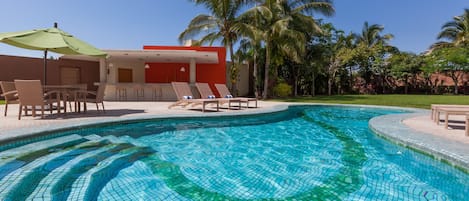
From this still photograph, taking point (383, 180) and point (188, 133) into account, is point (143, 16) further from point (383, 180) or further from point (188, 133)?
point (383, 180)

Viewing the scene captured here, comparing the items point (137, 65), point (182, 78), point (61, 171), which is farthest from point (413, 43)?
point (61, 171)

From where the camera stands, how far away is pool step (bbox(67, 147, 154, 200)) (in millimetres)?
2821

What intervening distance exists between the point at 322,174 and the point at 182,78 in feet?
52.3

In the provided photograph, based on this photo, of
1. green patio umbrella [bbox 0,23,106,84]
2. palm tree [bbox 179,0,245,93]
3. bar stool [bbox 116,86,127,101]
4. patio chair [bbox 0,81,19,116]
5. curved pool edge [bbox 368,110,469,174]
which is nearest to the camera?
curved pool edge [bbox 368,110,469,174]

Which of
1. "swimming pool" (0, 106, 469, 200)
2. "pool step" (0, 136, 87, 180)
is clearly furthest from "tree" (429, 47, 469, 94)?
"pool step" (0, 136, 87, 180)

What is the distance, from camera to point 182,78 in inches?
731

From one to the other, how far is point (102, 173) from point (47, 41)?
5089 millimetres

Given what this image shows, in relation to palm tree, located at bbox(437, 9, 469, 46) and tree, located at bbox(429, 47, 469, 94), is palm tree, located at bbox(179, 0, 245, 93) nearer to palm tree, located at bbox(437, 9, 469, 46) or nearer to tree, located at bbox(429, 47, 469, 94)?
tree, located at bbox(429, 47, 469, 94)

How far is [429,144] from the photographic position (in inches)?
168

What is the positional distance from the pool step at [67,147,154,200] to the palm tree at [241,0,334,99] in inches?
487

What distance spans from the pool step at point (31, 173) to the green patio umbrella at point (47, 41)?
10.9ft

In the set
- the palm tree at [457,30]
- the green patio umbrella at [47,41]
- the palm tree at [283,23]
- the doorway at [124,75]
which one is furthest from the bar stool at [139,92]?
the palm tree at [457,30]

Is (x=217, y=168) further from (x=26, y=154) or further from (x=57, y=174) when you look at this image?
(x=26, y=154)

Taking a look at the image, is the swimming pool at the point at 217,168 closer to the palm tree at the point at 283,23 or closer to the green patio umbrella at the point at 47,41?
the green patio umbrella at the point at 47,41
